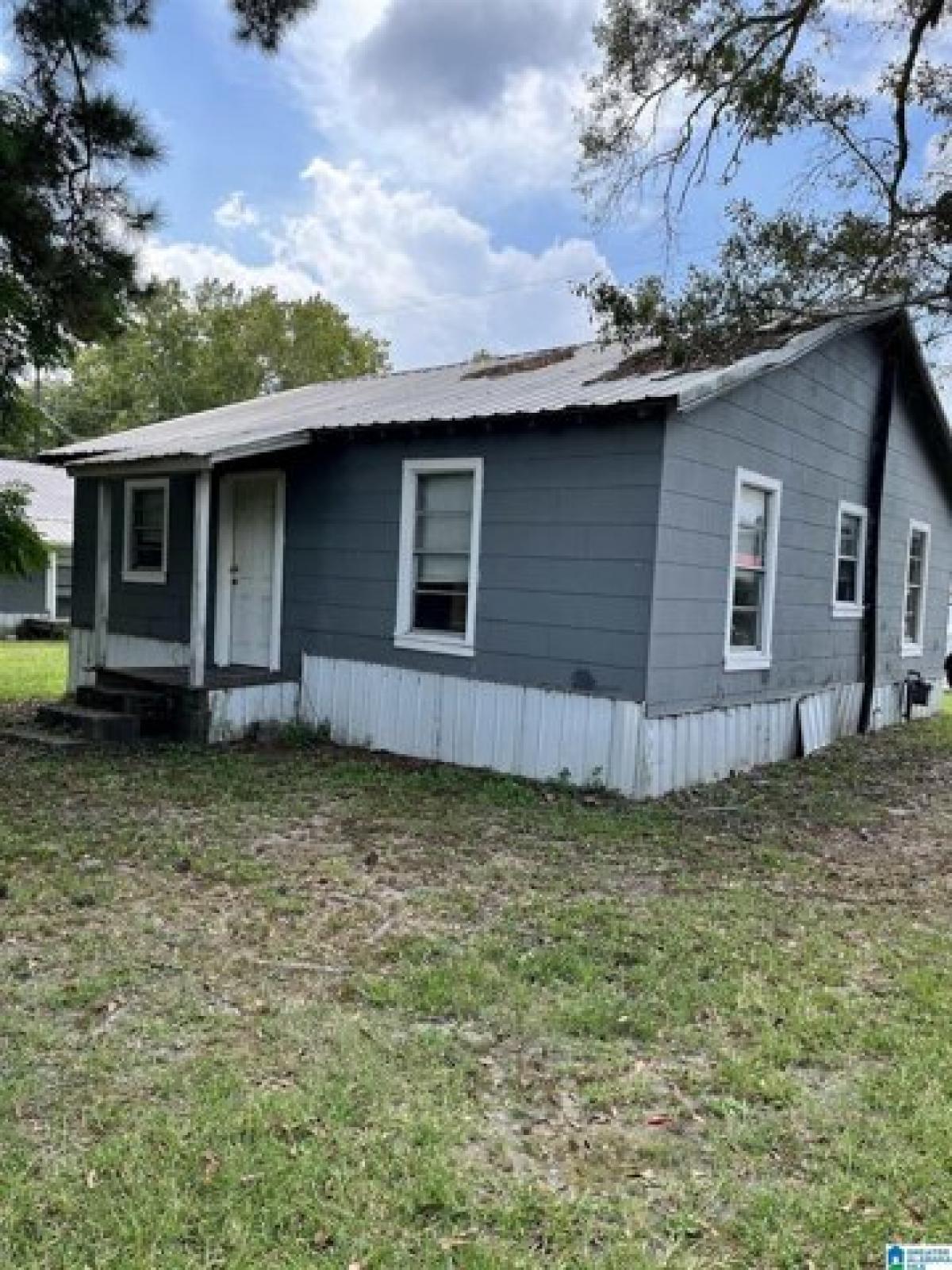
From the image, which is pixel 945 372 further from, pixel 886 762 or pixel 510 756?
pixel 510 756

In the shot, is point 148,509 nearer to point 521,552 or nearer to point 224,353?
point 521,552

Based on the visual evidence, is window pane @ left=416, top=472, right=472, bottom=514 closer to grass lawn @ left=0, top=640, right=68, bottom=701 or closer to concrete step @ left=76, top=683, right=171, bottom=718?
concrete step @ left=76, top=683, right=171, bottom=718

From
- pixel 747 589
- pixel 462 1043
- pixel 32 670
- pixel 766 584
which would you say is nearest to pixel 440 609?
pixel 747 589

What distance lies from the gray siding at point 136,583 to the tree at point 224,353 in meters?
27.7

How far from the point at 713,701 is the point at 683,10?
5814 mm

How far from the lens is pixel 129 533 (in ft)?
38.0

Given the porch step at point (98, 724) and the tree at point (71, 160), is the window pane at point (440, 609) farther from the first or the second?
the tree at point (71, 160)

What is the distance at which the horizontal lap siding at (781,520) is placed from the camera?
7.56m

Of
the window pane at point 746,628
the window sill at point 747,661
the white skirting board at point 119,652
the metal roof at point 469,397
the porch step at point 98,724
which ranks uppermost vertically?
the metal roof at point 469,397

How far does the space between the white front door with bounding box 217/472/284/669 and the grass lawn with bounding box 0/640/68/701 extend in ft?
10.6

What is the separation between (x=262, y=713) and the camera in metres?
9.41

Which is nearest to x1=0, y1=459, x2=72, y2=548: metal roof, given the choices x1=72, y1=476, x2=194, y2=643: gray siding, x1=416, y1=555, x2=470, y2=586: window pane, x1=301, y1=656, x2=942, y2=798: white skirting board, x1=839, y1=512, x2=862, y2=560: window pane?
x1=72, y1=476, x2=194, y2=643: gray siding

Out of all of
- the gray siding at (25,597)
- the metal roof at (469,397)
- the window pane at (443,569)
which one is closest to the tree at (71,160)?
the metal roof at (469,397)

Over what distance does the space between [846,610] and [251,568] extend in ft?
21.9
